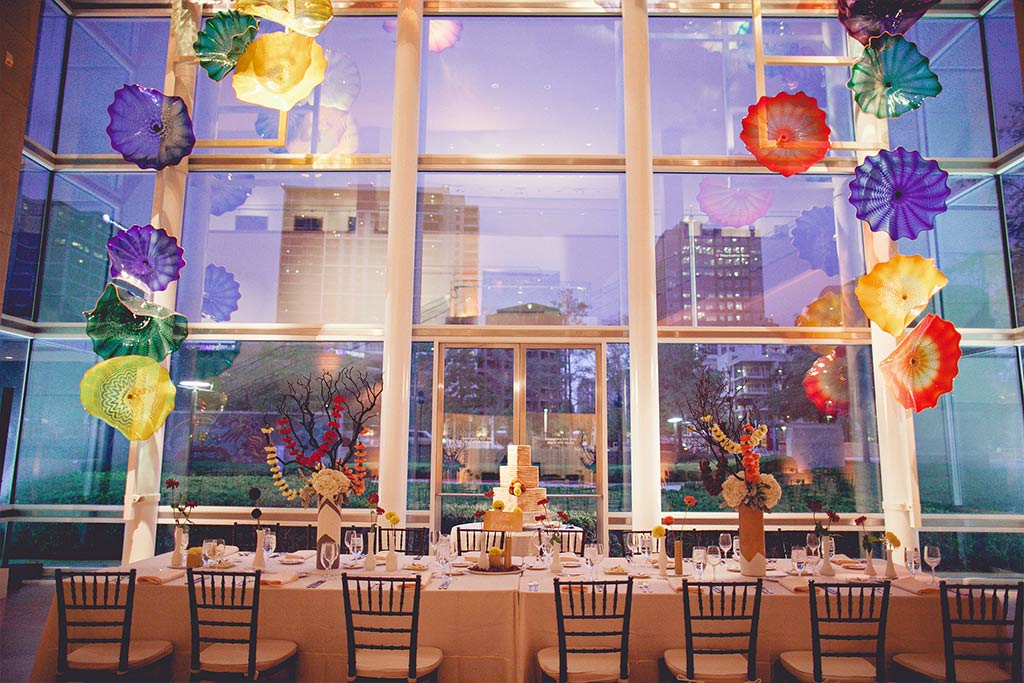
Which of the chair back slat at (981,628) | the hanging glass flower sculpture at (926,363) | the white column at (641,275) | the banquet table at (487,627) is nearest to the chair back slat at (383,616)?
the banquet table at (487,627)

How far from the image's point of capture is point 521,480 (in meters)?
6.79

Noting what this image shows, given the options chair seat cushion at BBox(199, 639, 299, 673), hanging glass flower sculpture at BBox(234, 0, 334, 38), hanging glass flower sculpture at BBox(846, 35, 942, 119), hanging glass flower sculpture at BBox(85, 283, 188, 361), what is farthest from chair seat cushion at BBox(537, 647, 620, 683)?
hanging glass flower sculpture at BBox(846, 35, 942, 119)

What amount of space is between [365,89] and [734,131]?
4168 millimetres

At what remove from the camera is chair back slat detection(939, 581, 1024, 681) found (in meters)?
3.62

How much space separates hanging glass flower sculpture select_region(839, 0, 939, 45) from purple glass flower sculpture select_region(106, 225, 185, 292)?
266 inches

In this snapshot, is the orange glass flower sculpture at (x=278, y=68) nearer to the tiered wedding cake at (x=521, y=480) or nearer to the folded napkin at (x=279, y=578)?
the tiered wedding cake at (x=521, y=480)

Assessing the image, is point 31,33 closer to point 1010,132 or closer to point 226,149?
point 226,149

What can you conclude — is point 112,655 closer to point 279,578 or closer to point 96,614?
point 96,614

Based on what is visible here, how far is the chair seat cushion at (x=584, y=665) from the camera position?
11.7 ft

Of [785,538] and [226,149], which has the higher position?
[226,149]

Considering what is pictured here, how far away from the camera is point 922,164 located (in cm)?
642

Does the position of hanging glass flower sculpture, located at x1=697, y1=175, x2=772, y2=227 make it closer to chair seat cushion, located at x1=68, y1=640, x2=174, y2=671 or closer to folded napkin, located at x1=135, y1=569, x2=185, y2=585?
folded napkin, located at x1=135, y1=569, x2=185, y2=585

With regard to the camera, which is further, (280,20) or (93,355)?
(93,355)

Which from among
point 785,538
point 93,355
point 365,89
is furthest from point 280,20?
point 785,538
